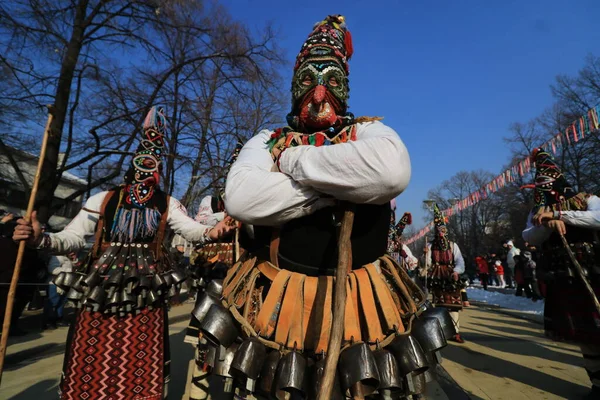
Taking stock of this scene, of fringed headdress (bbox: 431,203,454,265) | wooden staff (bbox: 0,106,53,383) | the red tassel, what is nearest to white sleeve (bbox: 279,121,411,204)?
the red tassel

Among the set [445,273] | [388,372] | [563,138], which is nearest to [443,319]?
[388,372]

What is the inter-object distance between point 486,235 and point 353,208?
4169cm

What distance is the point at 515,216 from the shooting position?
3128 cm

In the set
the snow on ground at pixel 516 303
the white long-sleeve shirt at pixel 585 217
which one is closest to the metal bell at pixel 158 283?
the white long-sleeve shirt at pixel 585 217

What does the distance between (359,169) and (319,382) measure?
2.58 ft

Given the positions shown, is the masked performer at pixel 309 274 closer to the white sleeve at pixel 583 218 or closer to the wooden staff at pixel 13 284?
the wooden staff at pixel 13 284

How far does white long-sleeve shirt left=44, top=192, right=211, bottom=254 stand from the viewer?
282 cm

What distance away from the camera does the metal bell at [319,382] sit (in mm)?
1214

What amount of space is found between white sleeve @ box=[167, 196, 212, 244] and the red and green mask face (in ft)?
5.69

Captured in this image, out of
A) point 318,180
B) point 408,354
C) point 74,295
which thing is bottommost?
point 408,354

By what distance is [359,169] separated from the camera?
123 cm

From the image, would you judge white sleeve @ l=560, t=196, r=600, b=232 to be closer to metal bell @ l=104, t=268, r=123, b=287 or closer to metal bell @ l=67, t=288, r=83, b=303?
metal bell @ l=104, t=268, r=123, b=287

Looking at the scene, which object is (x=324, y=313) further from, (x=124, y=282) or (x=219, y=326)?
(x=124, y=282)

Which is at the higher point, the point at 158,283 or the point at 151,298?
the point at 158,283
